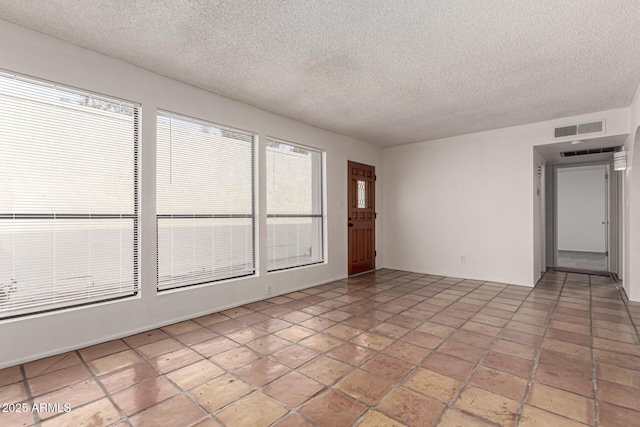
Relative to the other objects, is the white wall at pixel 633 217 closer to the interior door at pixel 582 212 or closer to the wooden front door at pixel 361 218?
the wooden front door at pixel 361 218

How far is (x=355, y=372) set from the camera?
7.68 ft

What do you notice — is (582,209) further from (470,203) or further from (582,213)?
(470,203)

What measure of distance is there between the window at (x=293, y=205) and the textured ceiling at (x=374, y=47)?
33.9 inches

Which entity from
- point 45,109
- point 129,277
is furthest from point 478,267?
point 45,109

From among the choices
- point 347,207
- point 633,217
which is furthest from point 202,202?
point 633,217

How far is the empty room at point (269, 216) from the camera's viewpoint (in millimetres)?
2113

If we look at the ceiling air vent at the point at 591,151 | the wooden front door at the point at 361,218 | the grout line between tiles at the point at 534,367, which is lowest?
the grout line between tiles at the point at 534,367

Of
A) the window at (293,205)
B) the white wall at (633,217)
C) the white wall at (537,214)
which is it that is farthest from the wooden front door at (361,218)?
the white wall at (633,217)

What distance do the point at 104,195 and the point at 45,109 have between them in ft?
2.72

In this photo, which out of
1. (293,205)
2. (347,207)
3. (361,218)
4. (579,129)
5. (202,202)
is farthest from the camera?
(361,218)

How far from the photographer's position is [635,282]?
13.8 feet

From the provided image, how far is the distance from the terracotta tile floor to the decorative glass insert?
2757 millimetres

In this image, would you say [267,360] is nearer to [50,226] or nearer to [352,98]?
[50,226]

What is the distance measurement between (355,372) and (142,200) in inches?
103
